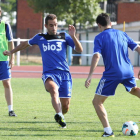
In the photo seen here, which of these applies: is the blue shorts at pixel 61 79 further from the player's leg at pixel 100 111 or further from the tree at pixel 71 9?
the tree at pixel 71 9

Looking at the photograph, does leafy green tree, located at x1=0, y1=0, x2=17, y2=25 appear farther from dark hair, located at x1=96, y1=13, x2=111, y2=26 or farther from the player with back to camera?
dark hair, located at x1=96, y1=13, x2=111, y2=26

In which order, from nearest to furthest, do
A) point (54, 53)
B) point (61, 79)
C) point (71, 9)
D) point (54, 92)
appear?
1. point (54, 92)
2. point (54, 53)
3. point (61, 79)
4. point (71, 9)

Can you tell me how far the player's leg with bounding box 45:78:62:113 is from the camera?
22.5 ft

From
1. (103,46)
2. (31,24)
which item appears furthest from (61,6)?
(103,46)

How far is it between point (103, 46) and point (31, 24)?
37705 millimetres

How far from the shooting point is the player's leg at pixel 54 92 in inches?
270

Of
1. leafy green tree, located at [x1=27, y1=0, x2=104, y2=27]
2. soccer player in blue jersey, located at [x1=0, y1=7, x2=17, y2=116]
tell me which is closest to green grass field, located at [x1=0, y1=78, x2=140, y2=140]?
soccer player in blue jersey, located at [x1=0, y1=7, x2=17, y2=116]

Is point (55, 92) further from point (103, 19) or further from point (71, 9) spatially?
point (71, 9)

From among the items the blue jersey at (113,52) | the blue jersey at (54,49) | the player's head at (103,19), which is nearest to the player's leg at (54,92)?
the blue jersey at (54,49)

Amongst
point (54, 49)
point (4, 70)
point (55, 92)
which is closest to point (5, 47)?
point (4, 70)

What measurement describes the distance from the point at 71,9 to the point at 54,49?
24892mm

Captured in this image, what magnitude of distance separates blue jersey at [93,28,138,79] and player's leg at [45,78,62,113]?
1025 mm

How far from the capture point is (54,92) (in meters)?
6.98

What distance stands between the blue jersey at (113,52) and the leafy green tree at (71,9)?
83.0ft
